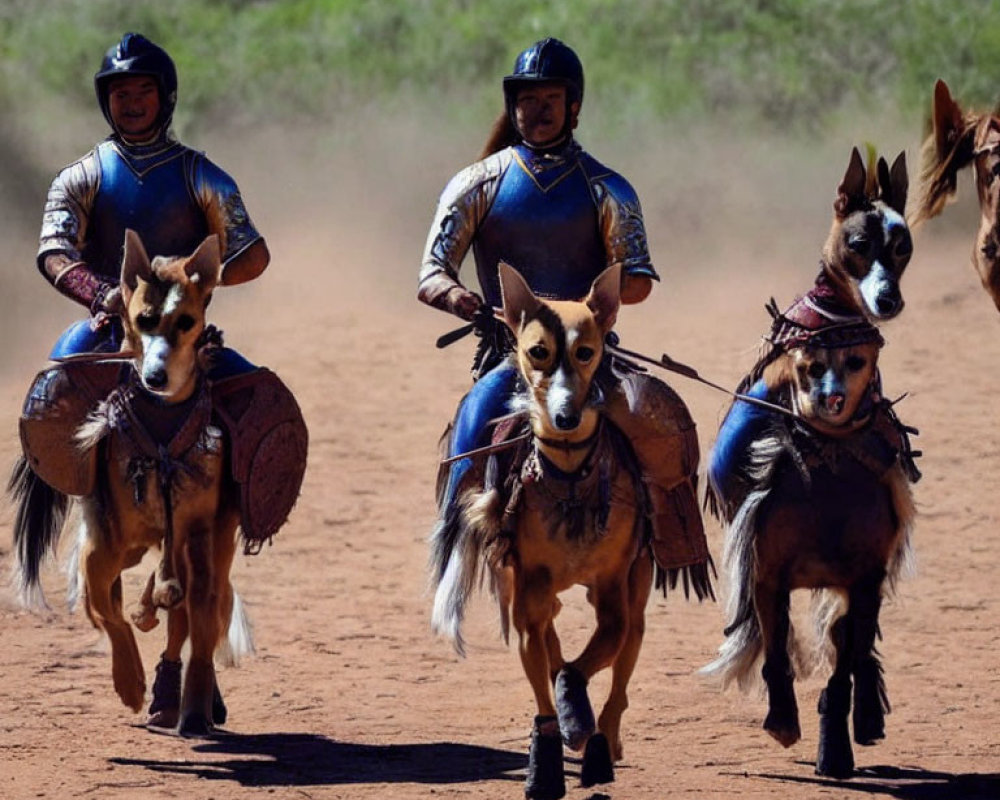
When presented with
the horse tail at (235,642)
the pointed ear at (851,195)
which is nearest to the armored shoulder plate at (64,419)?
the horse tail at (235,642)

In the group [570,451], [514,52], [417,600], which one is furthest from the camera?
[514,52]

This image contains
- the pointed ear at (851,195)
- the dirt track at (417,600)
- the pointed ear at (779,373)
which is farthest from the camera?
the dirt track at (417,600)

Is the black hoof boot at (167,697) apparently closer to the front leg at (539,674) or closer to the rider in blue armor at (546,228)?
the rider in blue armor at (546,228)

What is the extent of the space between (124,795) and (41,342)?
1088cm

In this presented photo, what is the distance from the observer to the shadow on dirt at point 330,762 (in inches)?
348

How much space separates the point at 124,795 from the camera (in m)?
8.45

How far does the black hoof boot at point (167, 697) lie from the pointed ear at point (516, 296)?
2621 millimetres

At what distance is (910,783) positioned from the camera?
8.66m

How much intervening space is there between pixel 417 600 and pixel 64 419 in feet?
13.2

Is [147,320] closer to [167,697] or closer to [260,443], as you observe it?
[260,443]

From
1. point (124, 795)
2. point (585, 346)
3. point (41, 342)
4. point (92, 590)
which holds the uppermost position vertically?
point (41, 342)

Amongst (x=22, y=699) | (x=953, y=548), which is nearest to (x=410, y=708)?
(x=22, y=699)

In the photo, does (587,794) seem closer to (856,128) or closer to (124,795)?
Result: (124,795)

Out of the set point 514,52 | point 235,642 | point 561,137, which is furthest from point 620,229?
point 514,52
